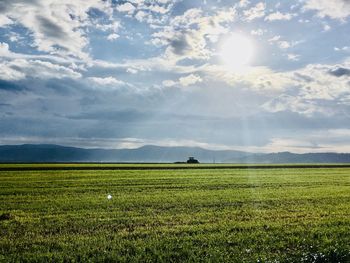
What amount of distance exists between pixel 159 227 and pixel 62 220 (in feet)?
19.5

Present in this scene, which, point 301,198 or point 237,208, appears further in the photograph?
point 301,198

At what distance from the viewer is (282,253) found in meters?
14.4

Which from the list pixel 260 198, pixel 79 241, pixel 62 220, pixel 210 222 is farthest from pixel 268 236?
pixel 260 198

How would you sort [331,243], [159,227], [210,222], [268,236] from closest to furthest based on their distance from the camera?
[331,243], [268,236], [159,227], [210,222]

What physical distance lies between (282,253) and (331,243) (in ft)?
8.91

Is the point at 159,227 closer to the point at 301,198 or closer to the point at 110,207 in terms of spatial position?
the point at 110,207

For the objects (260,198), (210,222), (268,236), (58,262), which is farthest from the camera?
(260,198)

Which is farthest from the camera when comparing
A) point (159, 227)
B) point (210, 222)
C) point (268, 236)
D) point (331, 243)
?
point (210, 222)

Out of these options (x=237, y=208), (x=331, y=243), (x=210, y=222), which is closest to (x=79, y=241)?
(x=210, y=222)

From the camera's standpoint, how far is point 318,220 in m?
20.8

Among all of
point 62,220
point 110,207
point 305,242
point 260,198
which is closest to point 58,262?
point 62,220

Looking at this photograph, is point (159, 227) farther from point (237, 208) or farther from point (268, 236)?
point (237, 208)

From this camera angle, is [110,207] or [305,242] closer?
[305,242]

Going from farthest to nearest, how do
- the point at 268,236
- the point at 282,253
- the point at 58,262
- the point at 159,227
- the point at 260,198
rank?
the point at 260,198 → the point at 159,227 → the point at 268,236 → the point at 282,253 → the point at 58,262
